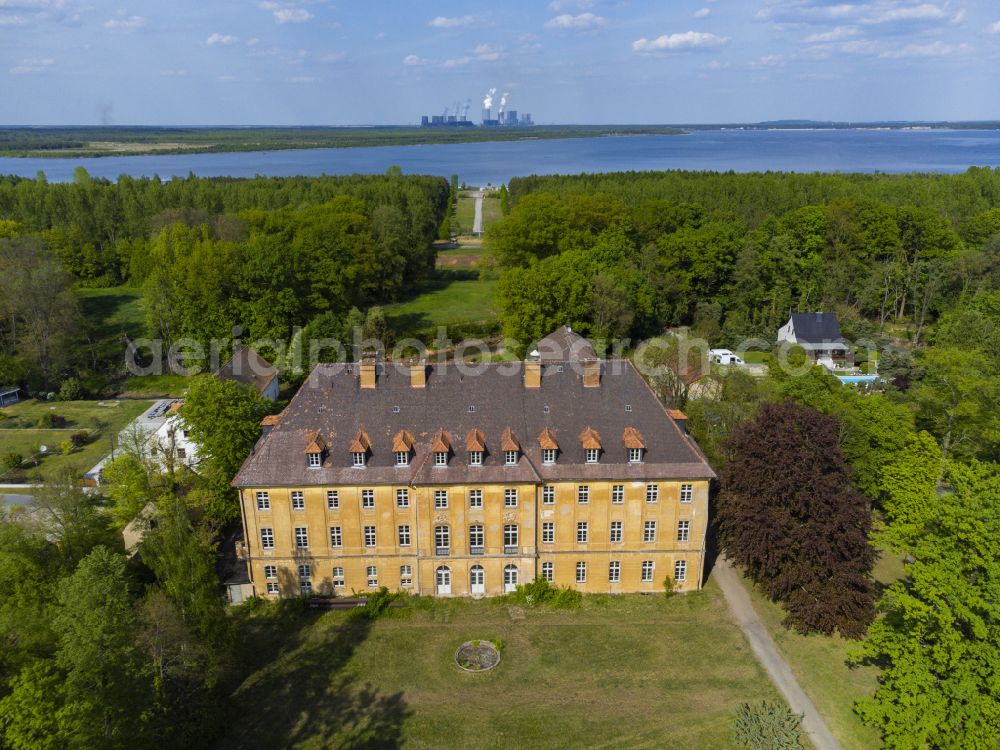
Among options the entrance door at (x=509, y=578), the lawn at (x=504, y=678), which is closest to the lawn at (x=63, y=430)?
the lawn at (x=504, y=678)

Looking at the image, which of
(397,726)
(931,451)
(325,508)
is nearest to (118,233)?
(325,508)

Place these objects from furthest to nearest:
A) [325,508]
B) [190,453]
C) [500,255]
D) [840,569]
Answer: [500,255] < [190,453] < [325,508] < [840,569]

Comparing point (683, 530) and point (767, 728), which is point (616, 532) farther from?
point (767, 728)

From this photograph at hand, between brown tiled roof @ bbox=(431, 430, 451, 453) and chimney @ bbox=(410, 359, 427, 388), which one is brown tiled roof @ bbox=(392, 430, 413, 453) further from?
chimney @ bbox=(410, 359, 427, 388)

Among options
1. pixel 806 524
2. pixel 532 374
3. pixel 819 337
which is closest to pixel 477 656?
pixel 532 374

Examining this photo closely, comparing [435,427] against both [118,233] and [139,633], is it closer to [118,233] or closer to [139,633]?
[139,633]
